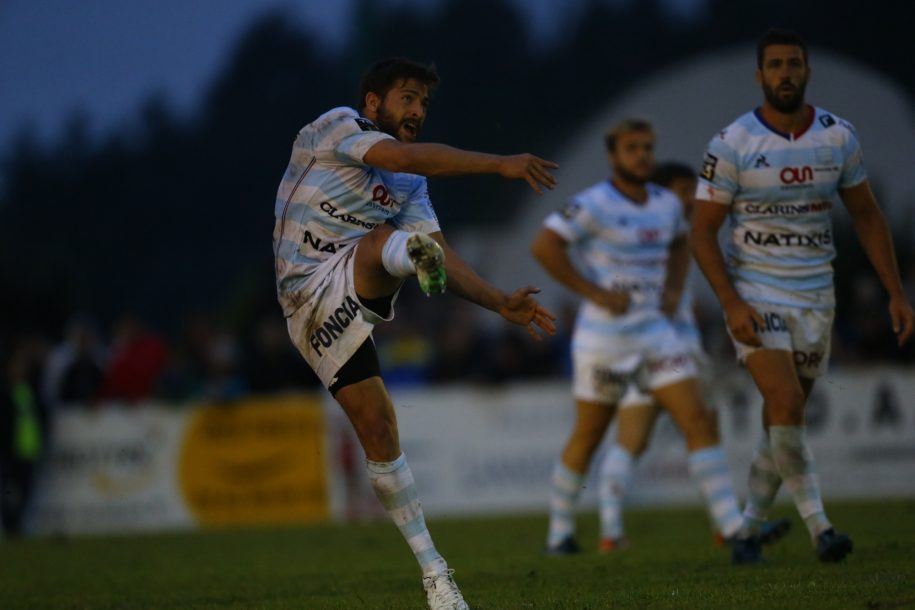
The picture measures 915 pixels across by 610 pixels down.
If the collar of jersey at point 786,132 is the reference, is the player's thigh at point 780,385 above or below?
below

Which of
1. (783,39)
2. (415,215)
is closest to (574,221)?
(783,39)

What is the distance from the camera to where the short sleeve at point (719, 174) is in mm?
8414

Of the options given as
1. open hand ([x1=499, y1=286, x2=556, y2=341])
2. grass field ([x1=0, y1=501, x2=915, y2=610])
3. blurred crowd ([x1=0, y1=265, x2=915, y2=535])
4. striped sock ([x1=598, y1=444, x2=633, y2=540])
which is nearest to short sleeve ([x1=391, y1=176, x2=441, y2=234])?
open hand ([x1=499, y1=286, x2=556, y2=341])

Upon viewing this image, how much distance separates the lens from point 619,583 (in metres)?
8.19

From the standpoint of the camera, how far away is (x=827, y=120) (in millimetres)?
8453

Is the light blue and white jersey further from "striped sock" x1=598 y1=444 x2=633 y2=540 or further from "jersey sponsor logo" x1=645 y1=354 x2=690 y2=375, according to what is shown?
"striped sock" x1=598 y1=444 x2=633 y2=540

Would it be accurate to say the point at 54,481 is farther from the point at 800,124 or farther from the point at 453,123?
the point at 800,124

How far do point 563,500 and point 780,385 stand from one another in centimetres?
299

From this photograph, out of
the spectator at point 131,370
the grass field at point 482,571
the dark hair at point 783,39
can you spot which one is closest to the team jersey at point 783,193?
the dark hair at point 783,39

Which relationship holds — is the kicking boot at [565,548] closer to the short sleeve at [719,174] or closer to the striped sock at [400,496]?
the short sleeve at [719,174]

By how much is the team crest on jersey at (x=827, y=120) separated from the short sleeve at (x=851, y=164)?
0.26 ft

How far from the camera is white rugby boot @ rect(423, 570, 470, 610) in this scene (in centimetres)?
689

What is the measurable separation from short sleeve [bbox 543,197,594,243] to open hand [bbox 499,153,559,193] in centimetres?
487

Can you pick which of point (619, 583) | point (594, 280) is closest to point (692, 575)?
point (619, 583)
